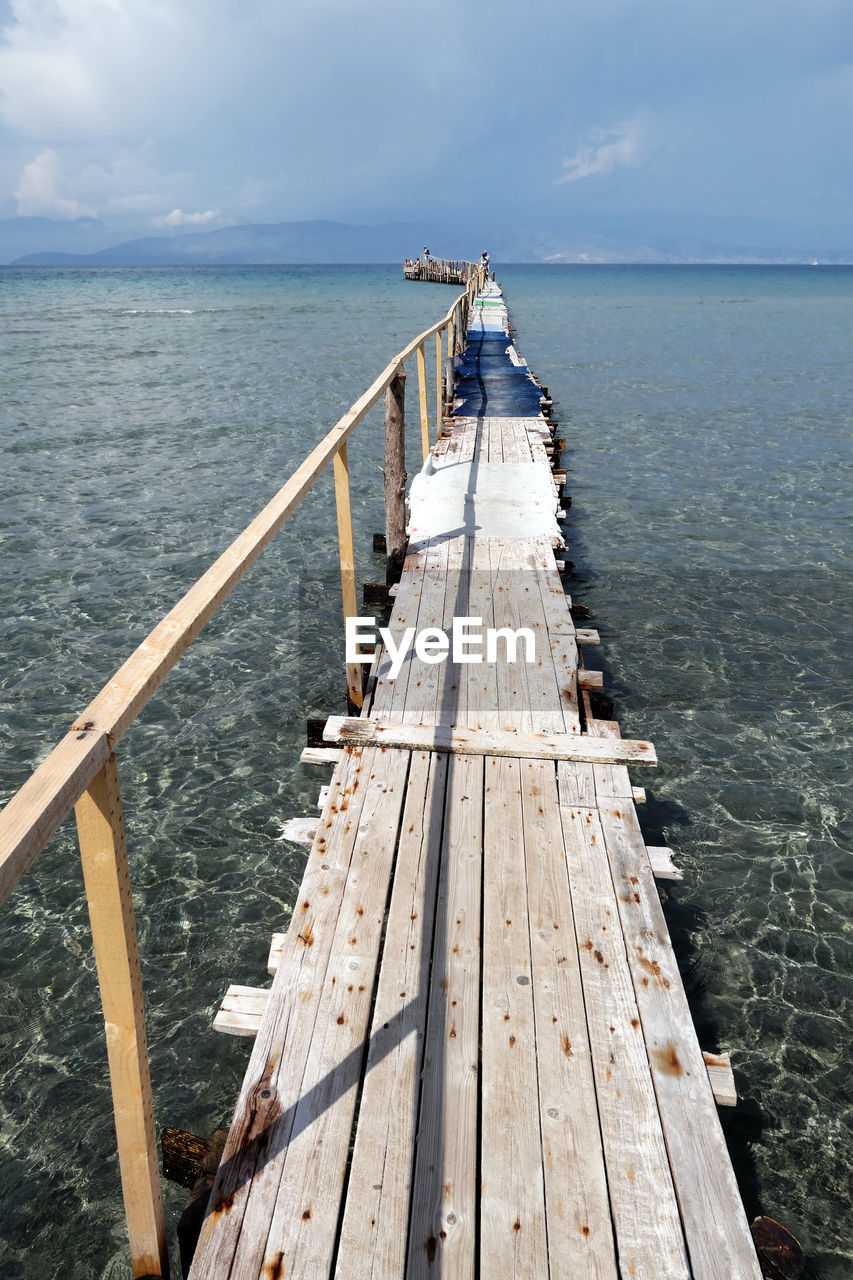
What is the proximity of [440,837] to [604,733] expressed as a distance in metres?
1.33

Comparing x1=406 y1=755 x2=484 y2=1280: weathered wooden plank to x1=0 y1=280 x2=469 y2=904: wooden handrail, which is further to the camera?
x1=406 y1=755 x2=484 y2=1280: weathered wooden plank

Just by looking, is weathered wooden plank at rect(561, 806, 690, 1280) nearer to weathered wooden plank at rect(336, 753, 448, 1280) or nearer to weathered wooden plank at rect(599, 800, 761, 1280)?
weathered wooden plank at rect(599, 800, 761, 1280)

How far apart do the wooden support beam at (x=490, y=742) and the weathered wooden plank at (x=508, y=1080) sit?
0.60 m

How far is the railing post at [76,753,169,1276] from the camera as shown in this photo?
1.78 metres

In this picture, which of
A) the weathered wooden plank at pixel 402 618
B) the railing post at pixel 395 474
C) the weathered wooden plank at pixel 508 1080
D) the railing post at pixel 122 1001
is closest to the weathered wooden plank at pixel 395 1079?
the weathered wooden plank at pixel 508 1080

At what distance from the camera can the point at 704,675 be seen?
7.61m

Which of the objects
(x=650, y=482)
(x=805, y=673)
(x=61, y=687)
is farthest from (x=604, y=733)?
(x=650, y=482)

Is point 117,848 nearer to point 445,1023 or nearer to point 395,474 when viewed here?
point 445,1023

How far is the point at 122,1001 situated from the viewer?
1985mm

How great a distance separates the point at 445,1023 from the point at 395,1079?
10.8 inches

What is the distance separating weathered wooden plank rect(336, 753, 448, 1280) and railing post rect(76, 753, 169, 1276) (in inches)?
23.5

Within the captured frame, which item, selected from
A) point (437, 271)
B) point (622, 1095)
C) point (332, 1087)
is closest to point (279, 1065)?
point (332, 1087)

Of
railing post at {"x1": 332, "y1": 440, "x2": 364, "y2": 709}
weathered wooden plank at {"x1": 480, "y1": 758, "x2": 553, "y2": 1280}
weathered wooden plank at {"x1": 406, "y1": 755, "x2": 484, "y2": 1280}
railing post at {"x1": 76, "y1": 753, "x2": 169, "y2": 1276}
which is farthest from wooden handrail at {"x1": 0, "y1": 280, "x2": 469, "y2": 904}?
railing post at {"x1": 332, "y1": 440, "x2": 364, "y2": 709}

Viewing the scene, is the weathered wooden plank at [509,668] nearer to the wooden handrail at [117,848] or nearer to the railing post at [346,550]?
the railing post at [346,550]
